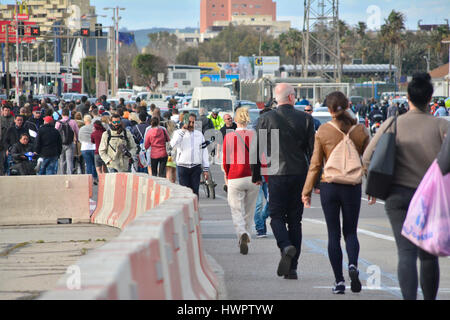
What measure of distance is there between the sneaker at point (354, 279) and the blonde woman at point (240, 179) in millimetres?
2604

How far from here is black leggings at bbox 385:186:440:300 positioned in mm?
6402

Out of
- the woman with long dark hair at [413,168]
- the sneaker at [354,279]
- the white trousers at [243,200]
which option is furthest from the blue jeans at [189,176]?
the woman with long dark hair at [413,168]

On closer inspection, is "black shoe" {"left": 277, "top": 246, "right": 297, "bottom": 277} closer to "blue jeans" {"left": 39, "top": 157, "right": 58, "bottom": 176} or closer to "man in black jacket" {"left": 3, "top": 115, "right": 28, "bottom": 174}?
"blue jeans" {"left": 39, "top": 157, "right": 58, "bottom": 176}

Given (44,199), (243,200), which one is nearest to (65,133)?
(44,199)

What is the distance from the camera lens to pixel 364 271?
9.18 metres

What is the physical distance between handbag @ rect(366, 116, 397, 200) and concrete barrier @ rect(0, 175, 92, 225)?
9.54 m

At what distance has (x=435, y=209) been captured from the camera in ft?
19.6

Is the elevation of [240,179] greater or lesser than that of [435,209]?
lesser

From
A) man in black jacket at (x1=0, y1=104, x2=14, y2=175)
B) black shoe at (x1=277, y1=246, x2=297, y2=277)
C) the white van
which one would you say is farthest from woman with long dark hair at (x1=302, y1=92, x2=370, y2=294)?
the white van

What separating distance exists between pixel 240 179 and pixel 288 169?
1870 millimetres

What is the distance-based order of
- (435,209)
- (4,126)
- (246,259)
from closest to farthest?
(435,209)
(246,259)
(4,126)

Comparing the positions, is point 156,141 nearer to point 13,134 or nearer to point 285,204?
point 13,134
